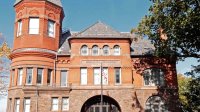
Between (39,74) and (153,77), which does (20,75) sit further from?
(153,77)

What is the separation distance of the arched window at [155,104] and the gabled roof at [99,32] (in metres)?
7.86

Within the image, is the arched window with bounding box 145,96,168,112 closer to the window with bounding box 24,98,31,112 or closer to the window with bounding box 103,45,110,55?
the window with bounding box 103,45,110,55

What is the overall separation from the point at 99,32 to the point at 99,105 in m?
8.56

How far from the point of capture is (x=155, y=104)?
32.4 m

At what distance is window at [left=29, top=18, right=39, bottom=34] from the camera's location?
1357 inches

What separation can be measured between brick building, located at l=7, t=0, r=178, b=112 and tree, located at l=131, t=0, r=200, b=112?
391cm

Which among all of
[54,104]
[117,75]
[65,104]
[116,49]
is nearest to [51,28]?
[116,49]

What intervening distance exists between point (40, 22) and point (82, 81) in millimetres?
8706

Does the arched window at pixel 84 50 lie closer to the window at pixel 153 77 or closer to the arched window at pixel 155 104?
the window at pixel 153 77

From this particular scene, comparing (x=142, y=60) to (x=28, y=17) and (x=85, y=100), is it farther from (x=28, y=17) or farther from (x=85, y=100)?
(x=28, y=17)

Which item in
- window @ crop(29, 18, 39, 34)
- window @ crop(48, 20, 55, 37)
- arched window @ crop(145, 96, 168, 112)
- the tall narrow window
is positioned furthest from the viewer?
window @ crop(48, 20, 55, 37)

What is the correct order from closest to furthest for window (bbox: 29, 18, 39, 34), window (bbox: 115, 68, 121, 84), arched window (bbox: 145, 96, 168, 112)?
1. arched window (bbox: 145, 96, 168, 112)
2. window (bbox: 115, 68, 121, 84)
3. window (bbox: 29, 18, 39, 34)

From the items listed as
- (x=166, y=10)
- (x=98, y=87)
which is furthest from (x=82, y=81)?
(x=166, y=10)

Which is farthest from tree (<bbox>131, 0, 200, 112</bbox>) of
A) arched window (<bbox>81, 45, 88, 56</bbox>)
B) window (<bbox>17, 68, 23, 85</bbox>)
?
window (<bbox>17, 68, 23, 85</bbox>)
